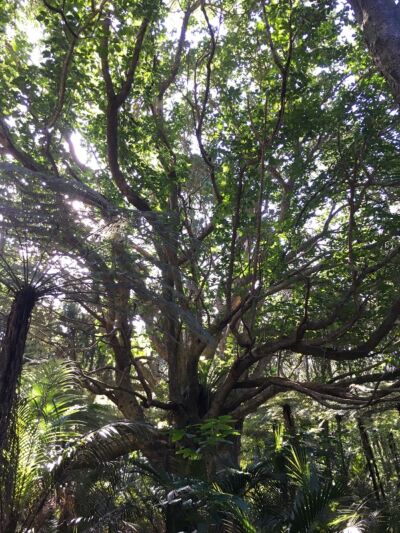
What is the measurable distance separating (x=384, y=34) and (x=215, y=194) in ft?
13.6

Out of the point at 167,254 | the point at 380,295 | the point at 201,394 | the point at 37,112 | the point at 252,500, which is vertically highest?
the point at 37,112

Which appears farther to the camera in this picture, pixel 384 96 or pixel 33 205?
pixel 384 96

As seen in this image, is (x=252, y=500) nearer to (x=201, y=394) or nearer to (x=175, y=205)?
(x=201, y=394)

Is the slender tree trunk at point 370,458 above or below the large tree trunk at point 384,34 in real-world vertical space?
below

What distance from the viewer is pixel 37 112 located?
652 centimetres

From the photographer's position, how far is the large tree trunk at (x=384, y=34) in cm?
279

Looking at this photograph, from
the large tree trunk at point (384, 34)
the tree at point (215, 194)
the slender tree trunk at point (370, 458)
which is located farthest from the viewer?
the slender tree trunk at point (370, 458)

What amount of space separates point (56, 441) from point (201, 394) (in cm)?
360

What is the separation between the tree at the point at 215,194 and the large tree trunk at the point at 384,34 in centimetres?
154

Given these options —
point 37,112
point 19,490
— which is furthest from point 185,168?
point 19,490

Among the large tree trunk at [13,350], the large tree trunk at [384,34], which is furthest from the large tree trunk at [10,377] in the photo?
the large tree trunk at [384,34]

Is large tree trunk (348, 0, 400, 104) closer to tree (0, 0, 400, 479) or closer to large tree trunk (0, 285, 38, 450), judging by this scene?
tree (0, 0, 400, 479)

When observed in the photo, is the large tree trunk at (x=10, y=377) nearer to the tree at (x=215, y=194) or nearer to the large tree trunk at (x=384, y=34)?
the tree at (x=215, y=194)

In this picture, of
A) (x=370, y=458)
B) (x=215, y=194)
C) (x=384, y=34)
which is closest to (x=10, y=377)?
(x=384, y=34)
